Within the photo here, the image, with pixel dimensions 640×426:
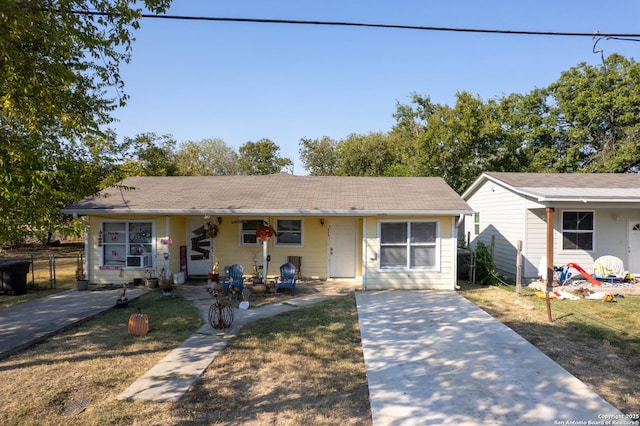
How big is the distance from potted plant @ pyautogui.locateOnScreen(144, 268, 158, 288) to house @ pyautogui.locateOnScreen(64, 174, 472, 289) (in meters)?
0.16

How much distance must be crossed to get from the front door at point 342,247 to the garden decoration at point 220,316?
18.7 ft

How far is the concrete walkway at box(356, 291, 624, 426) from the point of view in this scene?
427 cm

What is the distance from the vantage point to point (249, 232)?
1323 cm

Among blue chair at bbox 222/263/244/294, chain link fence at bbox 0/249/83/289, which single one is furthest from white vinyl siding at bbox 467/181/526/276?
chain link fence at bbox 0/249/83/289

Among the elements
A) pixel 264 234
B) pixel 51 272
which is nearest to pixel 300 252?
pixel 264 234

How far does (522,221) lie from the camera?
43.2 ft

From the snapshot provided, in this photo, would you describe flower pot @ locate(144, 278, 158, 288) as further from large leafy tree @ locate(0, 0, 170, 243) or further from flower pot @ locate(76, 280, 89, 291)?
large leafy tree @ locate(0, 0, 170, 243)

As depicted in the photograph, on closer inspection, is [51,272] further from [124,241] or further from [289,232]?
[289,232]

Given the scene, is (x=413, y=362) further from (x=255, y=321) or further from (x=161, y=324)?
(x=161, y=324)

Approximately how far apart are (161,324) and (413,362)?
508cm

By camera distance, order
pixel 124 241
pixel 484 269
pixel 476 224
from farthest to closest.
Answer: pixel 476 224 → pixel 484 269 → pixel 124 241

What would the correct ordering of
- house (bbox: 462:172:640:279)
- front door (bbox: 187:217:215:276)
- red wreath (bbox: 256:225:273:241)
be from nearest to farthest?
1. red wreath (bbox: 256:225:273:241)
2. house (bbox: 462:172:640:279)
3. front door (bbox: 187:217:215:276)

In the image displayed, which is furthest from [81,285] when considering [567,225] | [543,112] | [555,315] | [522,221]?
[543,112]

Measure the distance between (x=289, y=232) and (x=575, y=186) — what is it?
10380 mm
